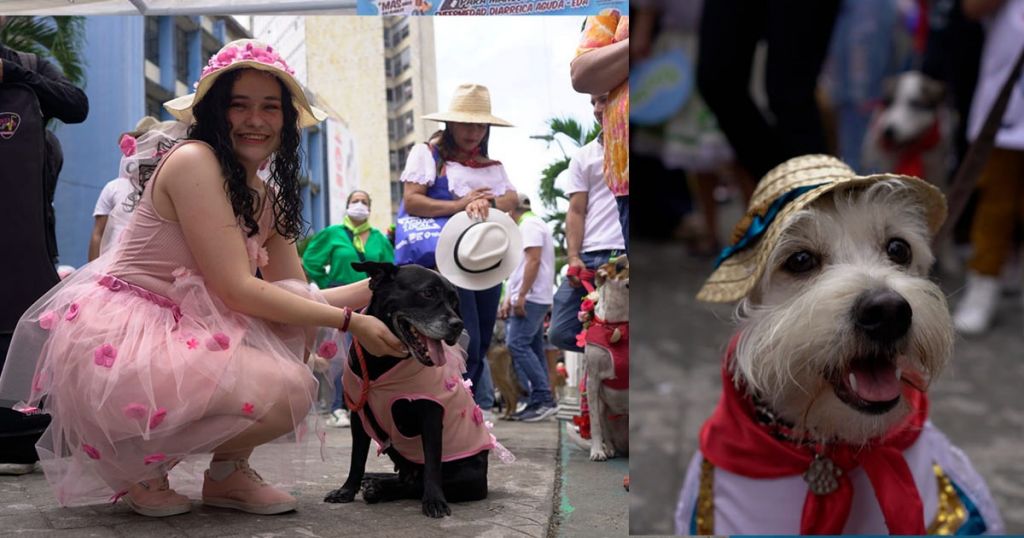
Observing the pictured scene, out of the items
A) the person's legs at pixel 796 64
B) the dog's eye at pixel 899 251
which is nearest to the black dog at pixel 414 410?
the dog's eye at pixel 899 251

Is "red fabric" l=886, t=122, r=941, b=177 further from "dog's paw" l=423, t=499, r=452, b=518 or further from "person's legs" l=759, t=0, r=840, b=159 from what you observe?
"dog's paw" l=423, t=499, r=452, b=518

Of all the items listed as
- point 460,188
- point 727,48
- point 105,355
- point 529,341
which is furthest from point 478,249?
point 727,48

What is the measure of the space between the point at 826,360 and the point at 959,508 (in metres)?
0.51

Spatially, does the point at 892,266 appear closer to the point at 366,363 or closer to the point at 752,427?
the point at 752,427

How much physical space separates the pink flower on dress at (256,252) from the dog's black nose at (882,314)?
1220 mm

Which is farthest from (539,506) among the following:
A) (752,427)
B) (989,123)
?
(989,123)

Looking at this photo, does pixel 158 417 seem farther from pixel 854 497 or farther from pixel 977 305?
pixel 977 305

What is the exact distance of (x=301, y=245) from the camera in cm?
197

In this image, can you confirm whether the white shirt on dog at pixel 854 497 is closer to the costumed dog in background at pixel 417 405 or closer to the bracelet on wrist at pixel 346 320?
the costumed dog in background at pixel 417 405

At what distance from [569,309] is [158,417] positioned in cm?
93

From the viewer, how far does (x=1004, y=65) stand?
3.55 metres

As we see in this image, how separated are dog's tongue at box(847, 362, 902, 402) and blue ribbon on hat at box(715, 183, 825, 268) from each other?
1.12 ft

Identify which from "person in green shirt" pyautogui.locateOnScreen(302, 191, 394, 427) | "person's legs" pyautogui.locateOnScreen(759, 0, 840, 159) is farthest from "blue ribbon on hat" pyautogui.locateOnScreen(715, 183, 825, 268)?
"person's legs" pyautogui.locateOnScreen(759, 0, 840, 159)

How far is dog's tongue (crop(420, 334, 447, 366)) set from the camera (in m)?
1.96
